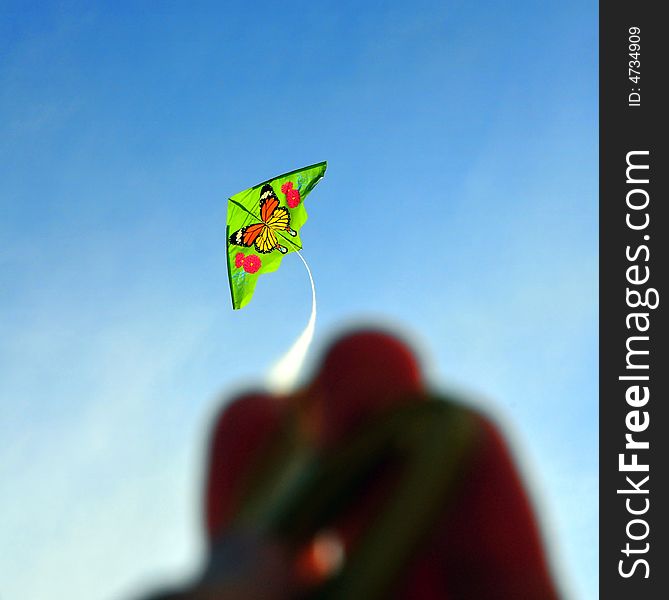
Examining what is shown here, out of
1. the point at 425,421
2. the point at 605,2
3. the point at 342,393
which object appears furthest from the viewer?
the point at 605,2

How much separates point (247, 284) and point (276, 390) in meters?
5.98

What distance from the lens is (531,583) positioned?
5156 millimetres

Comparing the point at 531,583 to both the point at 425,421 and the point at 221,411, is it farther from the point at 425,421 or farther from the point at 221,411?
the point at 221,411

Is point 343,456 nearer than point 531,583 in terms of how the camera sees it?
Yes

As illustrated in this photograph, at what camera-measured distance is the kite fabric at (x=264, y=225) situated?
11.8m

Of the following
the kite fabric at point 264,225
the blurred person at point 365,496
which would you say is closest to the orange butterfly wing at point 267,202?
the kite fabric at point 264,225

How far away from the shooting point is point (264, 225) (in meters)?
12.3

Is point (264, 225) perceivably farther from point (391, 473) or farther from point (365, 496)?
point (391, 473)

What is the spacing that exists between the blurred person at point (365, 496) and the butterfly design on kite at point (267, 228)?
21.1 feet

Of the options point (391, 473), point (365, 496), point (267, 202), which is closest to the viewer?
point (391, 473)

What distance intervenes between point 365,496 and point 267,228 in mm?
8017

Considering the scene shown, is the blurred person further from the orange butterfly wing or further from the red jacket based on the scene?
the orange butterfly wing

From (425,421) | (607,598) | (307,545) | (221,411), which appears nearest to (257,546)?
(307,545)

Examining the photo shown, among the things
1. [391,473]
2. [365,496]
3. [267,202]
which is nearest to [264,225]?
[267,202]
